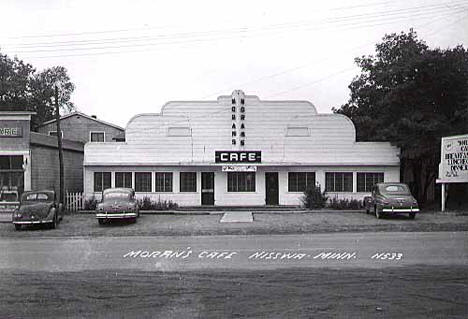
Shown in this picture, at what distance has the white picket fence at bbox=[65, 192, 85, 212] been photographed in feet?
104

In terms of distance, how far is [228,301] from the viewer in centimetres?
816

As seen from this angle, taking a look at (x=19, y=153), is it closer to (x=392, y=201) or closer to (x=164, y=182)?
(x=164, y=182)

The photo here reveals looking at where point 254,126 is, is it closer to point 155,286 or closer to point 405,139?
point 405,139

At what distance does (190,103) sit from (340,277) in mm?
24658

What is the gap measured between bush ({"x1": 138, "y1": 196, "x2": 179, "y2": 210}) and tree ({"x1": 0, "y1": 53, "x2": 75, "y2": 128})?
80.2ft

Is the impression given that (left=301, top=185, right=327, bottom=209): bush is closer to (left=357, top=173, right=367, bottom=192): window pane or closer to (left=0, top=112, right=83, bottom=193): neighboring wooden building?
Answer: (left=357, top=173, right=367, bottom=192): window pane

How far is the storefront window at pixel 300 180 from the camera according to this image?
33562mm

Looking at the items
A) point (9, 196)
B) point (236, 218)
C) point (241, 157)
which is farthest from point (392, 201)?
point (9, 196)

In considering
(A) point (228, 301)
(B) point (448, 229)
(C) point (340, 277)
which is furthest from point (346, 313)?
(B) point (448, 229)

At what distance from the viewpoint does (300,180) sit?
33.6m

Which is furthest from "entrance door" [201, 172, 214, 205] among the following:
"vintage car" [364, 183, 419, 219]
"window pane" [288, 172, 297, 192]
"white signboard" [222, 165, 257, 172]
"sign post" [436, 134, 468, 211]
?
"sign post" [436, 134, 468, 211]

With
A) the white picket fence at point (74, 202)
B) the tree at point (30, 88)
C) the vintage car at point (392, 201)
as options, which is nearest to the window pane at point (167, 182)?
the white picket fence at point (74, 202)

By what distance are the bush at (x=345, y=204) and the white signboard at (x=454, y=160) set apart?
555cm

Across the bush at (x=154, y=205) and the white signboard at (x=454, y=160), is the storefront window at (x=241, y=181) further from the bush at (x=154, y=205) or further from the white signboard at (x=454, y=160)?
the white signboard at (x=454, y=160)
